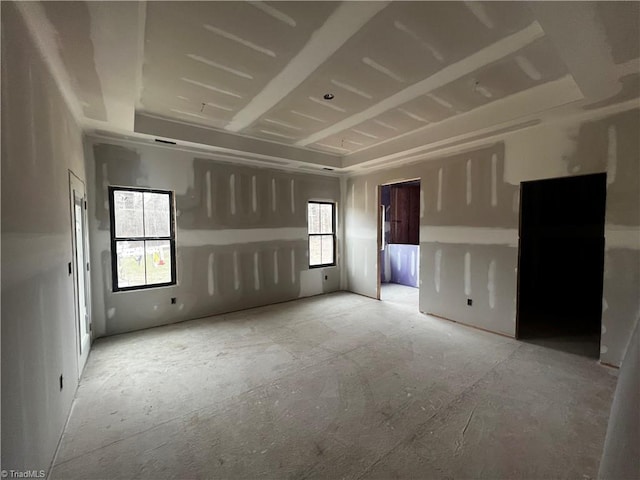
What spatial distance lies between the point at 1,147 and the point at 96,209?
2.86m

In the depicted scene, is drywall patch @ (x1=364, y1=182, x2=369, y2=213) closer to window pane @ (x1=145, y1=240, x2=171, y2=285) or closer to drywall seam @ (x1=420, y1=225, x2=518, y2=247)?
drywall seam @ (x1=420, y1=225, x2=518, y2=247)

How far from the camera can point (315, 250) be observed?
6.21 metres

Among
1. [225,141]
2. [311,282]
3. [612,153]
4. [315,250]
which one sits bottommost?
[311,282]

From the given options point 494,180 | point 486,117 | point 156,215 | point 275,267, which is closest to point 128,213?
point 156,215

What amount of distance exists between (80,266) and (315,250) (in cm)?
398

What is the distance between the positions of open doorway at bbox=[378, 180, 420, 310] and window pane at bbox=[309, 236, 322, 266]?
1.78 m

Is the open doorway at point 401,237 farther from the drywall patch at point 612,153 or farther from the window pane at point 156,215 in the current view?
the window pane at point 156,215

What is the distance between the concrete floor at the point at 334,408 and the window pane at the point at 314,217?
9.09 ft

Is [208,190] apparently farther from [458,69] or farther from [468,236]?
[468,236]

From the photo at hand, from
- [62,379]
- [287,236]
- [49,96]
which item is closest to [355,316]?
[287,236]

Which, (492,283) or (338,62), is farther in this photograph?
(492,283)

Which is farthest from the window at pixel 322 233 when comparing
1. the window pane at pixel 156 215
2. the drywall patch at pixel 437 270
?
the window pane at pixel 156 215

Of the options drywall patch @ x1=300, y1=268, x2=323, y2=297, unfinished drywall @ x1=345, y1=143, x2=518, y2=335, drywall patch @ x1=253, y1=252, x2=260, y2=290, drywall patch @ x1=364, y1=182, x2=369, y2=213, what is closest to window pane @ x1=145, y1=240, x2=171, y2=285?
drywall patch @ x1=253, y1=252, x2=260, y2=290

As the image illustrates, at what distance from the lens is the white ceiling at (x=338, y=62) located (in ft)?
5.76
